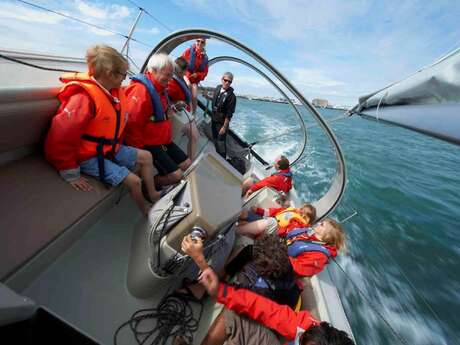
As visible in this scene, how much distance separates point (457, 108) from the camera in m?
1.06

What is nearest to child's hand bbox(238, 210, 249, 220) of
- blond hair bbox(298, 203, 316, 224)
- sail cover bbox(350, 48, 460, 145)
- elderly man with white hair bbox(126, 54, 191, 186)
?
blond hair bbox(298, 203, 316, 224)

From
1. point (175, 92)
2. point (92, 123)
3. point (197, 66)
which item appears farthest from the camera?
point (197, 66)

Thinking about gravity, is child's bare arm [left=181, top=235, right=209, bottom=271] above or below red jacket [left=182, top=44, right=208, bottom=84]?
below

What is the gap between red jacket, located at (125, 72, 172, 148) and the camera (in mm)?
1969

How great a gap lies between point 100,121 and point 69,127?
19cm

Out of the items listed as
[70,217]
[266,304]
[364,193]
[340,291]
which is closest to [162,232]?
[70,217]

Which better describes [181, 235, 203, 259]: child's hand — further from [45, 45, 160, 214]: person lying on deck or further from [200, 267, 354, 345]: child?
[45, 45, 160, 214]: person lying on deck

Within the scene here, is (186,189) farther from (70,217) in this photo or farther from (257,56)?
(257,56)

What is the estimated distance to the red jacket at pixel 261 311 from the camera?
1.46 meters

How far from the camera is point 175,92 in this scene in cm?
307

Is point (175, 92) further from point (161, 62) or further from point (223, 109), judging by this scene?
point (223, 109)

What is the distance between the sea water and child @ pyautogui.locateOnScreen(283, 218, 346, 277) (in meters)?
0.39

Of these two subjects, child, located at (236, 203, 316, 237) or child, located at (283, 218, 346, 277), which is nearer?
child, located at (283, 218, 346, 277)

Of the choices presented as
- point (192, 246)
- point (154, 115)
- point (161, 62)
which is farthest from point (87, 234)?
point (161, 62)
